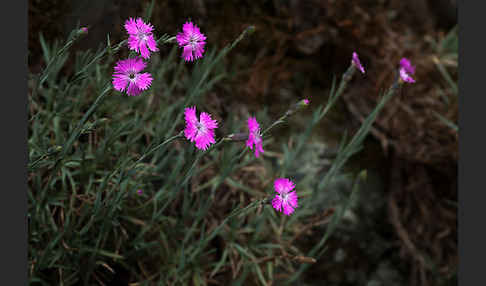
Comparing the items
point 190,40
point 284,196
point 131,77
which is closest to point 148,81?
point 131,77

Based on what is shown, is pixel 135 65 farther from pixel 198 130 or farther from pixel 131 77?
pixel 198 130

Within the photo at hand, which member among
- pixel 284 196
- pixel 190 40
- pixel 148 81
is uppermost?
pixel 190 40

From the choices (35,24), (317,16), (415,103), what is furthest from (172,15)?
(415,103)

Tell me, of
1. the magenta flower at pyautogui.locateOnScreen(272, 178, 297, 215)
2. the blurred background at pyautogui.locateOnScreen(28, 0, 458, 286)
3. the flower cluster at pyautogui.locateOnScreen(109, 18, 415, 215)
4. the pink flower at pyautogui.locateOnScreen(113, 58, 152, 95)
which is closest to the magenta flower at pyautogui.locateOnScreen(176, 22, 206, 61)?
the flower cluster at pyautogui.locateOnScreen(109, 18, 415, 215)

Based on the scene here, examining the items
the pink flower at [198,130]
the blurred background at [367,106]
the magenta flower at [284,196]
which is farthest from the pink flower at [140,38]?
the blurred background at [367,106]

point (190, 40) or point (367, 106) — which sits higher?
point (367, 106)

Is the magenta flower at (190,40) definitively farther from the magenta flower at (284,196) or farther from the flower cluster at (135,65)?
the magenta flower at (284,196)
